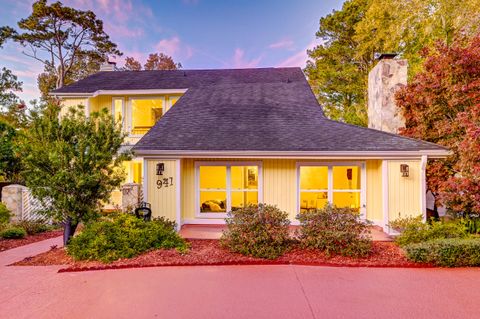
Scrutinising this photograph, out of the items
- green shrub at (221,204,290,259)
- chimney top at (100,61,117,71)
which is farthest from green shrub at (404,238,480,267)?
chimney top at (100,61,117,71)

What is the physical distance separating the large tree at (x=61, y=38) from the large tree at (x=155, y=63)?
24.9 ft

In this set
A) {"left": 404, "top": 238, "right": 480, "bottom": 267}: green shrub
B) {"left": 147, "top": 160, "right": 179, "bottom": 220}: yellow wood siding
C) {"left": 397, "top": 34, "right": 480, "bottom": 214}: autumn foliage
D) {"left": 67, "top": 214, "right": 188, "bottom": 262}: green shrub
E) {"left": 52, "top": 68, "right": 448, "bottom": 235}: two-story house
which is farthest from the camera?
{"left": 147, "top": 160, "right": 179, "bottom": 220}: yellow wood siding

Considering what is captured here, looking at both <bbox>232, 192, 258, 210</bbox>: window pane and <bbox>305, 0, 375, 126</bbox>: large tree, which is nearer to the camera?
<bbox>232, 192, 258, 210</bbox>: window pane

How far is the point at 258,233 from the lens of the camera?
21.2ft

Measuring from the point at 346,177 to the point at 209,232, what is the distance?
500cm

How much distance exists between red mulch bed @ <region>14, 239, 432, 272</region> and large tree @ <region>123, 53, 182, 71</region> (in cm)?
3079

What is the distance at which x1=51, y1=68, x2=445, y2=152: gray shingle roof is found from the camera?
338 inches

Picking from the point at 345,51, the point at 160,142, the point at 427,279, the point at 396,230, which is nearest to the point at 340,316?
the point at 427,279

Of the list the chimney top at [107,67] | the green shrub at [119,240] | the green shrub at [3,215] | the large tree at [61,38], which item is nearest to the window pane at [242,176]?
the green shrub at [119,240]

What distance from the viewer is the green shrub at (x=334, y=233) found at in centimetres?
634

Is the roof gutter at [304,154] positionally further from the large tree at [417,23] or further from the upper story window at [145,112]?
the upper story window at [145,112]

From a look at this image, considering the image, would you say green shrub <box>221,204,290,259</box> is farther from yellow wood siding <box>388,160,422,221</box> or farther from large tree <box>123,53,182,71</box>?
large tree <box>123,53,182,71</box>

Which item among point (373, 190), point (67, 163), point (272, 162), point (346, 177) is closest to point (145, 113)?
point (272, 162)

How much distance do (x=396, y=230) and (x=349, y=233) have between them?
2.83 meters
